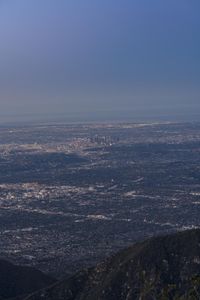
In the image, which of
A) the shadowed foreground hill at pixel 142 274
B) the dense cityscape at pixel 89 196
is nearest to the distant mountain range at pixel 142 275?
the shadowed foreground hill at pixel 142 274

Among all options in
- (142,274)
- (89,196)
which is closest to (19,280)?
(142,274)

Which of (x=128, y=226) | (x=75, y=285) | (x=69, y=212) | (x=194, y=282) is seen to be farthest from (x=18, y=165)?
(x=194, y=282)

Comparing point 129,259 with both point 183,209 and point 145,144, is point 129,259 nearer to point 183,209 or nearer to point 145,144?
point 183,209

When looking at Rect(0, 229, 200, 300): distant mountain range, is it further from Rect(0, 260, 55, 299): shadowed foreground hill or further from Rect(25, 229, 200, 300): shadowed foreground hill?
Rect(0, 260, 55, 299): shadowed foreground hill

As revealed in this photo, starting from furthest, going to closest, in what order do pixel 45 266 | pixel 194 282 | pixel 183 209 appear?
pixel 183 209 → pixel 45 266 → pixel 194 282

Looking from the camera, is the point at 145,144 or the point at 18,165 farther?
the point at 145,144

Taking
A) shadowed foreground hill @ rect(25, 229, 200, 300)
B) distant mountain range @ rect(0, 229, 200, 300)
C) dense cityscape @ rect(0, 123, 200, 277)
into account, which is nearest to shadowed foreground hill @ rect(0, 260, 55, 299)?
distant mountain range @ rect(0, 229, 200, 300)

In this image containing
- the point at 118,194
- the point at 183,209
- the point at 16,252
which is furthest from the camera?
the point at 118,194
